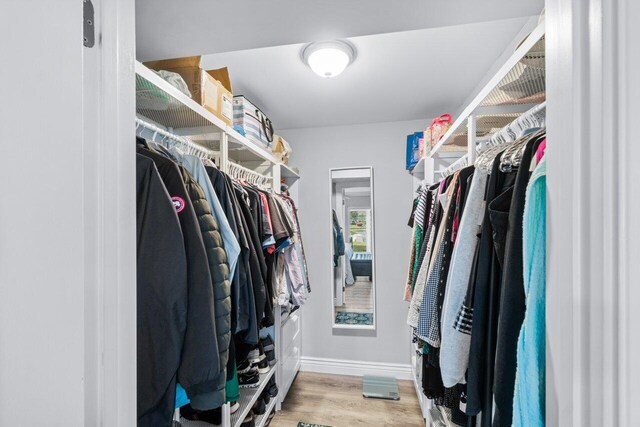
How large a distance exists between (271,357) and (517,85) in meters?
2.10

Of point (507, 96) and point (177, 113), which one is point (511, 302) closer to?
point (507, 96)

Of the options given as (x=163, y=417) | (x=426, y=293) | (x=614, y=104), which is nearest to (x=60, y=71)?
(x=614, y=104)

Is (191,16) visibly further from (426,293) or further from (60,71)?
(426,293)

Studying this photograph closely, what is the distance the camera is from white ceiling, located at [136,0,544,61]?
2.94ft

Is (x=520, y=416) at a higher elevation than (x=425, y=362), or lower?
higher

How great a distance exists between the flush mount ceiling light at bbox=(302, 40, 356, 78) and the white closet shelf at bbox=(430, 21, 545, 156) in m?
0.71

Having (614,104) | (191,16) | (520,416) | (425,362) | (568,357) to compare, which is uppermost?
(191,16)

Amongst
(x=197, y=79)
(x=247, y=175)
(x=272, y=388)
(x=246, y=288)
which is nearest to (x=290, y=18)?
(x=197, y=79)

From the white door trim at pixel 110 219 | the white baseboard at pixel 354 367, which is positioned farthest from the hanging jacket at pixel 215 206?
the white baseboard at pixel 354 367

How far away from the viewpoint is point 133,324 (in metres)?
0.52

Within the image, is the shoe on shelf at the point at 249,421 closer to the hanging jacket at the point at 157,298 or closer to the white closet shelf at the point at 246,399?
the white closet shelf at the point at 246,399

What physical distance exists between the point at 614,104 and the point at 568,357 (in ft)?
1.16

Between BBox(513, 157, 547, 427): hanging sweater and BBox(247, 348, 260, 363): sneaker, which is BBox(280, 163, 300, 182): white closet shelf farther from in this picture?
BBox(513, 157, 547, 427): hanging sweater

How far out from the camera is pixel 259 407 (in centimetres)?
187
